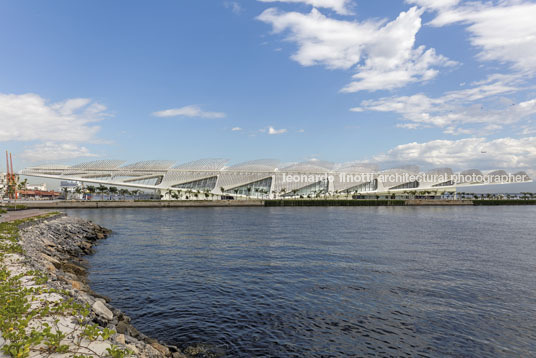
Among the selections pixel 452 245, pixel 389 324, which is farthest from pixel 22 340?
pixel 452 245

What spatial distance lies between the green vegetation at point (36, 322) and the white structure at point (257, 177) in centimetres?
10490

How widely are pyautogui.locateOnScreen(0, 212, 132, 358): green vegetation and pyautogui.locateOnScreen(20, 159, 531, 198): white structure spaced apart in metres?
105

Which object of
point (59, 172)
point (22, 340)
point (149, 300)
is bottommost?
point (149, 300)

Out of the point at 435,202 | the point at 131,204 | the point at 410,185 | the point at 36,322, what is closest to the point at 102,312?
the point at 36,322

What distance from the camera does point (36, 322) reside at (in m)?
6.75

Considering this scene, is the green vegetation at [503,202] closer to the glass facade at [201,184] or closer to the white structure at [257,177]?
the white structure at [257,177]

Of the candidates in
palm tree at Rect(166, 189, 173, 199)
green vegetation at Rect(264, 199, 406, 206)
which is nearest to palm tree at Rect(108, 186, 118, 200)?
palm tree at Rect(166, 189, 173, 199)

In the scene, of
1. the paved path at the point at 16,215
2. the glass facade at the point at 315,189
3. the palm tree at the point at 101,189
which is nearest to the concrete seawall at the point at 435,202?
the glass facade at the point at 315,189

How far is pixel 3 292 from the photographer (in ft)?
27.1

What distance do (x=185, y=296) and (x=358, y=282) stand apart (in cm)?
771

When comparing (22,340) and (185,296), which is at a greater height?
(22,340)

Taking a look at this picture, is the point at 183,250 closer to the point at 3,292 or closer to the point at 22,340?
the point at 3,292

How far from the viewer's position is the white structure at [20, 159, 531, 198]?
11212 cm

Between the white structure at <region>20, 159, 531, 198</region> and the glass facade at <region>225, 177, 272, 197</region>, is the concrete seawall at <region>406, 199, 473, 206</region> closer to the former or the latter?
the white structure at <region>20, 159, 531, 198</region>
